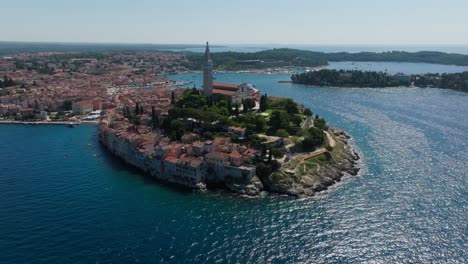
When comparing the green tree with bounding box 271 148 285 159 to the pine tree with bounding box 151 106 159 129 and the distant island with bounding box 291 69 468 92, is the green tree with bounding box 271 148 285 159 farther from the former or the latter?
the distant island with bounding box 291 69 468 92

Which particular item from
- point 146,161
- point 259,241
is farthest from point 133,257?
point 146,161

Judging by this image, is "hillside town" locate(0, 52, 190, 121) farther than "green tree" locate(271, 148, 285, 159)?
Yes

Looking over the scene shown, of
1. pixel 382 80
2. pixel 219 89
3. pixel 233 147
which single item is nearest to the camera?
pixel 233 147

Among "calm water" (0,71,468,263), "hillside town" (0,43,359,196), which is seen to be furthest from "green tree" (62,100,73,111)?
"calm water" (0,71,468,263)

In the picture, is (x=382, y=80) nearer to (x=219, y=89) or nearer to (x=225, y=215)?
(x=219, y=89)

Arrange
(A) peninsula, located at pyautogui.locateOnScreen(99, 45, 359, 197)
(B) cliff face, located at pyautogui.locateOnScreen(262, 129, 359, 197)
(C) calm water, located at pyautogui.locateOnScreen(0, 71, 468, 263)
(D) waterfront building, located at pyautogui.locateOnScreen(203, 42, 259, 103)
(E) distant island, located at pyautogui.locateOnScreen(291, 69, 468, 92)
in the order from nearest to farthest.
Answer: (C) calm water, located at pyautogui.locateOnScreen(0, 71, 468, 263) < (B) cliff face, located at pyautogui.locateOnScreen(262, 129, 359, 197) < (A) peninsula, located at pyautogui.locateOnScreen(99, 45, 359, 197) < (D) waterfront building, located at pyautogui.locateOnScreen(203, 42, 259, 103) < (E) distant island, located at pyautogui.locateOnScreen(291, 69, 468, 92)

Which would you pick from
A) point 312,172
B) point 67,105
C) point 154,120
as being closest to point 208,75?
point 154,120

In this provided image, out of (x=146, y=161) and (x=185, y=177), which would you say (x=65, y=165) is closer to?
(x=146, y=161)
